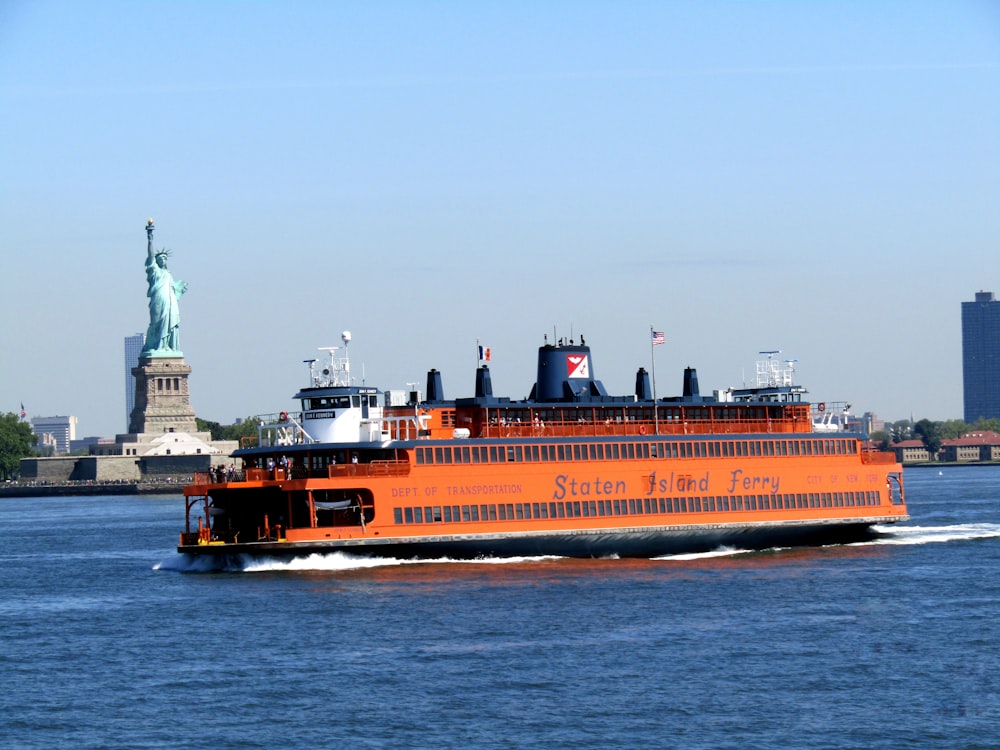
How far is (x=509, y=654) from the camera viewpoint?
1527 inches

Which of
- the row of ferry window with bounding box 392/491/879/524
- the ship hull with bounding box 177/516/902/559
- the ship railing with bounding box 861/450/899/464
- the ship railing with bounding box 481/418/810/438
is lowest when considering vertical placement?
the ship hull with bounding box 177/516/902/559

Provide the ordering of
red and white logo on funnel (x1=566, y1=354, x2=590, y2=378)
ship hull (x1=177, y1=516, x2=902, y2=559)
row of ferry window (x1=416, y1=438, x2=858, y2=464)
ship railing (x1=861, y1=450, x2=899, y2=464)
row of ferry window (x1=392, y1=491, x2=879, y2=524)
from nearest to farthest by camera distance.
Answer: ship hull (x1=177, y1=516, x2=902, y2=559) < row of ferry window (x1=392, y1=491, x2=879, y2=524) < row of ferry window (x1=416, y1=438, x2=858, y2=464) < red and white logo on funnel (x1=566, y1=354, x2=590, y2=378) < ship railing (x1=861, y1=450, x2=899, y2=464)

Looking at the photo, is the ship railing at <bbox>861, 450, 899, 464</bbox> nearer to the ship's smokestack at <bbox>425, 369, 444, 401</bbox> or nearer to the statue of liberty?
the ship's smokestack at <bbox>425, 369, 444, 401</bbox>

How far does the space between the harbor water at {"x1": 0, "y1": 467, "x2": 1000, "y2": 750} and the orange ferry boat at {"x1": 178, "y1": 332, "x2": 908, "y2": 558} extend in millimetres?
1282

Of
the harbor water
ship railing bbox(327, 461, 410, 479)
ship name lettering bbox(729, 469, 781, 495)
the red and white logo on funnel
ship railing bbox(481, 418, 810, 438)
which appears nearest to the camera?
the harbor water

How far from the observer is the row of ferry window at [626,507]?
56594 millimetres

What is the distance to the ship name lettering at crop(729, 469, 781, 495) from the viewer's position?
63312 millimetres

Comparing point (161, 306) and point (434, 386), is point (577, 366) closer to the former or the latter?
point (434, 386)

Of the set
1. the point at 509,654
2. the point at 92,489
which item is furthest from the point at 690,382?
the point at 92,489

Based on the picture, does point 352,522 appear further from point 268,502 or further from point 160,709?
point 160,709

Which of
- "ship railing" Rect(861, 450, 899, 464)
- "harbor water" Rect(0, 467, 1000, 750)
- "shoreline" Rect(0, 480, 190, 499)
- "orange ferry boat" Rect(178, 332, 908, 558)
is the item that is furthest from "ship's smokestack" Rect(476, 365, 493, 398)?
"shoreline" Rect(0, 480, 190, 499)

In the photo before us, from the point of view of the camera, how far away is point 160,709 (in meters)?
33.5

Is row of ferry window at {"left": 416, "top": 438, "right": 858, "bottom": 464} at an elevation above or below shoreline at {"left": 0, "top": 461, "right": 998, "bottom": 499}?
above

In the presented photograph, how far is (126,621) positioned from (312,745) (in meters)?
16.2
